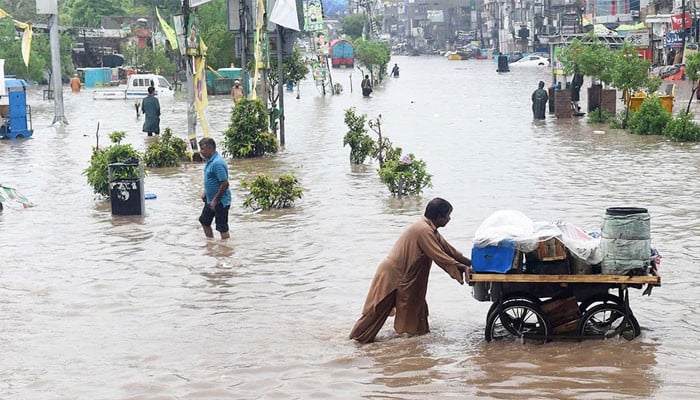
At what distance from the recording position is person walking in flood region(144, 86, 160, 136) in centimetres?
2761

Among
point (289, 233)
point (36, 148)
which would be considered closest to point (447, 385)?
point (289, 233)

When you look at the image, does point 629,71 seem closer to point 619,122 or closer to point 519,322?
point 619,122

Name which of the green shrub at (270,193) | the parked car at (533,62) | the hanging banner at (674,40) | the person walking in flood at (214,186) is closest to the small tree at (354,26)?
the parked car at (533,62)

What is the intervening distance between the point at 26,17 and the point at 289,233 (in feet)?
304

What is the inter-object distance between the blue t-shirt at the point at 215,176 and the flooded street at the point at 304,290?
646mm

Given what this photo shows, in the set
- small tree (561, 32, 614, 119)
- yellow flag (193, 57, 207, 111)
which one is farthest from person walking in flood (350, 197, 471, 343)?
small tree (561, 32, 614, 119)

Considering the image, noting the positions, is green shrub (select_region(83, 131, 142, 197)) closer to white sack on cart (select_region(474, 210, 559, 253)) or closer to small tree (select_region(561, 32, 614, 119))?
white sack on cart (select_region(474, 210, 559, 253))

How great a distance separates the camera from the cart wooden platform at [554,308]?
8656 millimetres

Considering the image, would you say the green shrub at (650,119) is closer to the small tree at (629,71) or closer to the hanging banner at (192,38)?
the small tree at (629,71)

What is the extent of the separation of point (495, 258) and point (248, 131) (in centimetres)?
Result: 1540

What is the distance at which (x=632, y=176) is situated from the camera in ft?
62.6

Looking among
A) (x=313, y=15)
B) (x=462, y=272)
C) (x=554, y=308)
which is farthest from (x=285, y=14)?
(x=313, y=15)

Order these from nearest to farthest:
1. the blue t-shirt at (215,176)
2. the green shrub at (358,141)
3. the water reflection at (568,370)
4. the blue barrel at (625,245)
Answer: the water reflection at (568,370)
the blue barrel at (625,245)
the blue t-shirt at (215,176)
the green shrub at (358,141)

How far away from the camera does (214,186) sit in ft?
42.2
